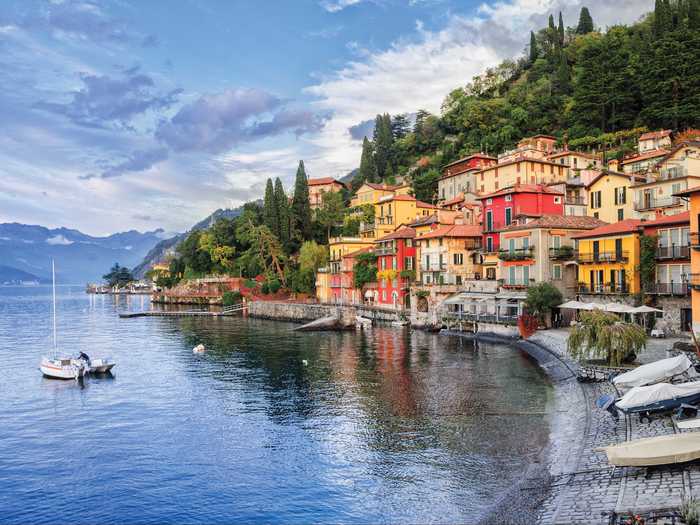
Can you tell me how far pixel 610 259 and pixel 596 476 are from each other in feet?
113

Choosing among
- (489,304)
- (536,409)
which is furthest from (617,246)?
(536,409)

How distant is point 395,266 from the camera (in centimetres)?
7600

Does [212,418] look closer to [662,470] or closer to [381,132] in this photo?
[662,470]

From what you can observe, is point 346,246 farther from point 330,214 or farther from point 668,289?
point 668,289

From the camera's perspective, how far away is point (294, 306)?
8944cm

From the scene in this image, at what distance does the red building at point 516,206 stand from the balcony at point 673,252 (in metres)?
16.5

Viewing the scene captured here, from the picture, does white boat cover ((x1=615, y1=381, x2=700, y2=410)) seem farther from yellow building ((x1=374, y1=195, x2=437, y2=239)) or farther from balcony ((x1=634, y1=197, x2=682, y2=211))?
yellow building ((x1=374, y1=195, x2=437, y2=239))

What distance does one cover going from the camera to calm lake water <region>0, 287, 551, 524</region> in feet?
61.9

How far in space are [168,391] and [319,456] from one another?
17377mm

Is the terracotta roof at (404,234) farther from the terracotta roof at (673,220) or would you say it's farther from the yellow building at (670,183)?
the terracotta roof at (673,220)

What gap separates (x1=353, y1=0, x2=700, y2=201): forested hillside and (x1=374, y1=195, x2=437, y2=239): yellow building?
42.7 feet

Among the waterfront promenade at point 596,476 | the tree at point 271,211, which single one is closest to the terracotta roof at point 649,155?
the waterfront promenade at point 596,476

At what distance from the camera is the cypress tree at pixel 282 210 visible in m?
106

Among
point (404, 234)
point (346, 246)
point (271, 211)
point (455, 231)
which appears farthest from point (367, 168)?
point (455, 231)
